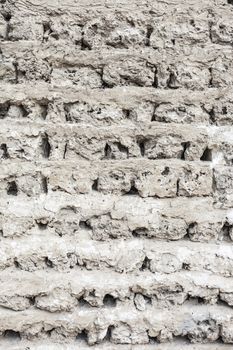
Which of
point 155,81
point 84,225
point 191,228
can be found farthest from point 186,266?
point 155,81

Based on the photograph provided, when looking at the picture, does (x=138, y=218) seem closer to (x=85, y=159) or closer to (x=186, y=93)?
(x=85, y=159)

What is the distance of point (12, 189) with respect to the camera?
59.9 inches

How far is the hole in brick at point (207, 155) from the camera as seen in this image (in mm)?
1561

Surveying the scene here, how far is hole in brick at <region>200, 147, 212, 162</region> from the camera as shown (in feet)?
5.12

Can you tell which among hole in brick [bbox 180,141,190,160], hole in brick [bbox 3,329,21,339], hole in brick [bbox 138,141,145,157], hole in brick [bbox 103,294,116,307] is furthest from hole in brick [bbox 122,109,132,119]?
hole in brick [bbox 3,329,21,339]

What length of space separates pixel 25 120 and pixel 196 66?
2.35 ft

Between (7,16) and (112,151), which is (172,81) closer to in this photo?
(112,151)

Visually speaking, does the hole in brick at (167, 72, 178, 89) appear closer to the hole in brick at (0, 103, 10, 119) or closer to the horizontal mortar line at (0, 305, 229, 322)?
the hole in brick at (0, 103, 10, 119)

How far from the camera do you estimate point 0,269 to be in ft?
4.80

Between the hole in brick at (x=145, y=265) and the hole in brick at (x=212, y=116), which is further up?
the hole in brick at (x=212, y=116)

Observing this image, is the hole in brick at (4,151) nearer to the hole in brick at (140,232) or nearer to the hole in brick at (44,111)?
the hole in brick at (44,111)

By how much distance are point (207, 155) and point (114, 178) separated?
40 cm

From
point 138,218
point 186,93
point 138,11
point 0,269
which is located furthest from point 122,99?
point 0,269

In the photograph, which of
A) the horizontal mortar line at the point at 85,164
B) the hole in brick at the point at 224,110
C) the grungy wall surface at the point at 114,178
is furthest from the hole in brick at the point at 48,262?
the hole in brick at the point at 224,110
